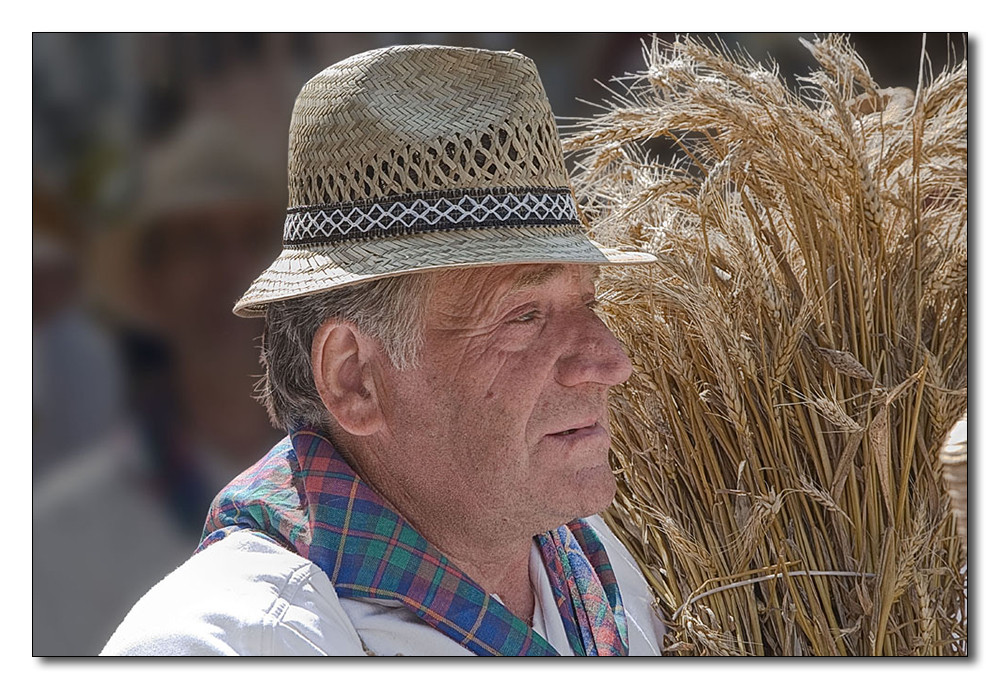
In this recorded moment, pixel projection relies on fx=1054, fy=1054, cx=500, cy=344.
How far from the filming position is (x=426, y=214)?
138 centimetres

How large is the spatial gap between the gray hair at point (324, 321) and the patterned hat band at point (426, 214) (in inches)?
2.8

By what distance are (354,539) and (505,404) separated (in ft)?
0.89

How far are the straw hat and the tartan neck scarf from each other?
0.82 ft

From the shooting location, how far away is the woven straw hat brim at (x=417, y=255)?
52.6 inches

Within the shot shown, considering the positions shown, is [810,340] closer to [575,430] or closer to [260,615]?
[575,430]

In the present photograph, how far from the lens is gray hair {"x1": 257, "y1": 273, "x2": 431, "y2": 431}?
1.42m

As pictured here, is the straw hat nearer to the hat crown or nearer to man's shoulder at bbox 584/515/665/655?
the hat crown

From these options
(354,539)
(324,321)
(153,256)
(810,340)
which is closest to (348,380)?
(324,321)

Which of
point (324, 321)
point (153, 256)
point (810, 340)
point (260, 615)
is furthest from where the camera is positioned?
point (153, 256)

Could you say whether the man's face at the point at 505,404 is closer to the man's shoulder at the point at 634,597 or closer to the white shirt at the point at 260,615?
the white shirt at the point at 260,615
